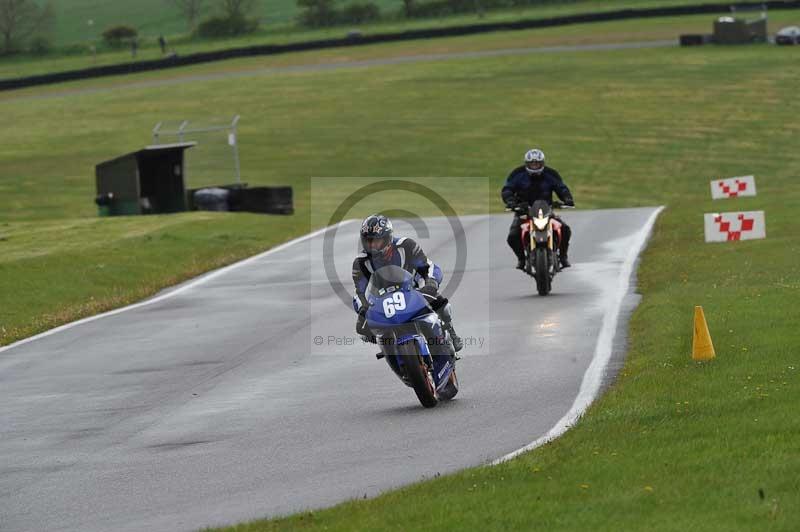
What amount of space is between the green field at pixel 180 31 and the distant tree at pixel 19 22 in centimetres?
176

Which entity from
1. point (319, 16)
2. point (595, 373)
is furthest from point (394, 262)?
point (319, 16)

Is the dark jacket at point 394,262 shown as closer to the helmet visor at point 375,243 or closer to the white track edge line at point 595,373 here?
the helmet visor at point 375,243

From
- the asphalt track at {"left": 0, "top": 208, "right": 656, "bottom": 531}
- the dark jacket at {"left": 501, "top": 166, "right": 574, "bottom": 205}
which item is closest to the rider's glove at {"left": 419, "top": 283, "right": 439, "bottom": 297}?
the asphalt track at {"left": 0, "top": 208, "right": 656, "bottom": 531}

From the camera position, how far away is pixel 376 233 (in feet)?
37.0

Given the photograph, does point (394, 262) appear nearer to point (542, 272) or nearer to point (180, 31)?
point (542, 272)

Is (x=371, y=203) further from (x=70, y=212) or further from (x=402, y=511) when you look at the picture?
(x=402, y=511)

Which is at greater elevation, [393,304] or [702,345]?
[393,304]

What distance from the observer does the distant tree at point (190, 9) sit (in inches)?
4370

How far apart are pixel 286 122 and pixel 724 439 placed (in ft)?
175

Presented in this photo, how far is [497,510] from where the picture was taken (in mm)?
7559

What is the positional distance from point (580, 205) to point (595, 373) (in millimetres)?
29575

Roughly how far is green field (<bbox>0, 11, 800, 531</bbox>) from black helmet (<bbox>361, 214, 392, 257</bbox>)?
2180 mm

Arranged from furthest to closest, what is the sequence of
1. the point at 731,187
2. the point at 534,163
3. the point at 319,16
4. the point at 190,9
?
1. the point at 190,9
2. the point at 319,16
3. the point at 731,187
4. the point at 534,163

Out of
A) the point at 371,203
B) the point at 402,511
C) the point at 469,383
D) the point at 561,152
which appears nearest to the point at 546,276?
the point at 469,383
